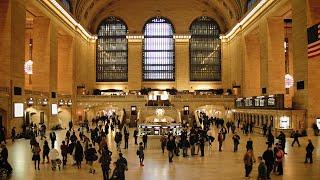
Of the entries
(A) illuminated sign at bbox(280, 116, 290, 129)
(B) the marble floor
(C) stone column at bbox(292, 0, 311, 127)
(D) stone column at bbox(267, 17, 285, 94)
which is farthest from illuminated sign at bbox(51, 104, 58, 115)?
(C) stone column at bbox(292, 0, 311, 127)

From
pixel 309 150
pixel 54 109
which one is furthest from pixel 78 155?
pixel 54 109

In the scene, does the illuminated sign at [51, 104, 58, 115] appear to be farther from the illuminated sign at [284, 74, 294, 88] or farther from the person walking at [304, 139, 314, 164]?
the person walking at [304, 139, 314, 164]

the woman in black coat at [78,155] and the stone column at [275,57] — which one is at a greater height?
the stone column at [275,57]

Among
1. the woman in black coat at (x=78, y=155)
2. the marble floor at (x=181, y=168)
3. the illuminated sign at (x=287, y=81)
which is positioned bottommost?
the marble floor at (x=181, y=168)

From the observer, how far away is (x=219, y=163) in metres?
16.6

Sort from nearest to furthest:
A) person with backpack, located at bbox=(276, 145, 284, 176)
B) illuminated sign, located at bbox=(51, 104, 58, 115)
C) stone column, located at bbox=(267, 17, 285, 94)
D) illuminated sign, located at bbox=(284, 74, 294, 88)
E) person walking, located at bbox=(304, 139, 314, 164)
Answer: person with backpack, located at bbox=(276, 145, 284, 176), person walking, located at bbox=(304, 139, 314, 164), stone column, located at bbox=(267, 17, 285, 94), illuminated sign, located at bbox=(51, 104, 58, 115), illuminated sign, located at bbox=(284, 74, 294, 88)

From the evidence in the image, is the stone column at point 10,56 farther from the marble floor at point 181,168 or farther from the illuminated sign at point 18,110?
the marble floor at point 181,168

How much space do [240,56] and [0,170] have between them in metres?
38.6

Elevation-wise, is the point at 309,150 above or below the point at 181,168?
above

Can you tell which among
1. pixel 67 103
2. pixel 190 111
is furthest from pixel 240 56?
pixel 67 103

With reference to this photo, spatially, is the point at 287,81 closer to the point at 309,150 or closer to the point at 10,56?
the point at 309,150

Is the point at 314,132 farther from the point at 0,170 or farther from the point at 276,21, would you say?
the point at 0,170

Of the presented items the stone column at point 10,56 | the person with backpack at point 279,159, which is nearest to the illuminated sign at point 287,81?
the stone column at point 10,56

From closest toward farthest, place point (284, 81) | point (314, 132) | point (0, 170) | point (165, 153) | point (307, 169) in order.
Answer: point (0, 170) < point (307, 169) < point (165, 153) < point (314, 132) < point (284, 81)
